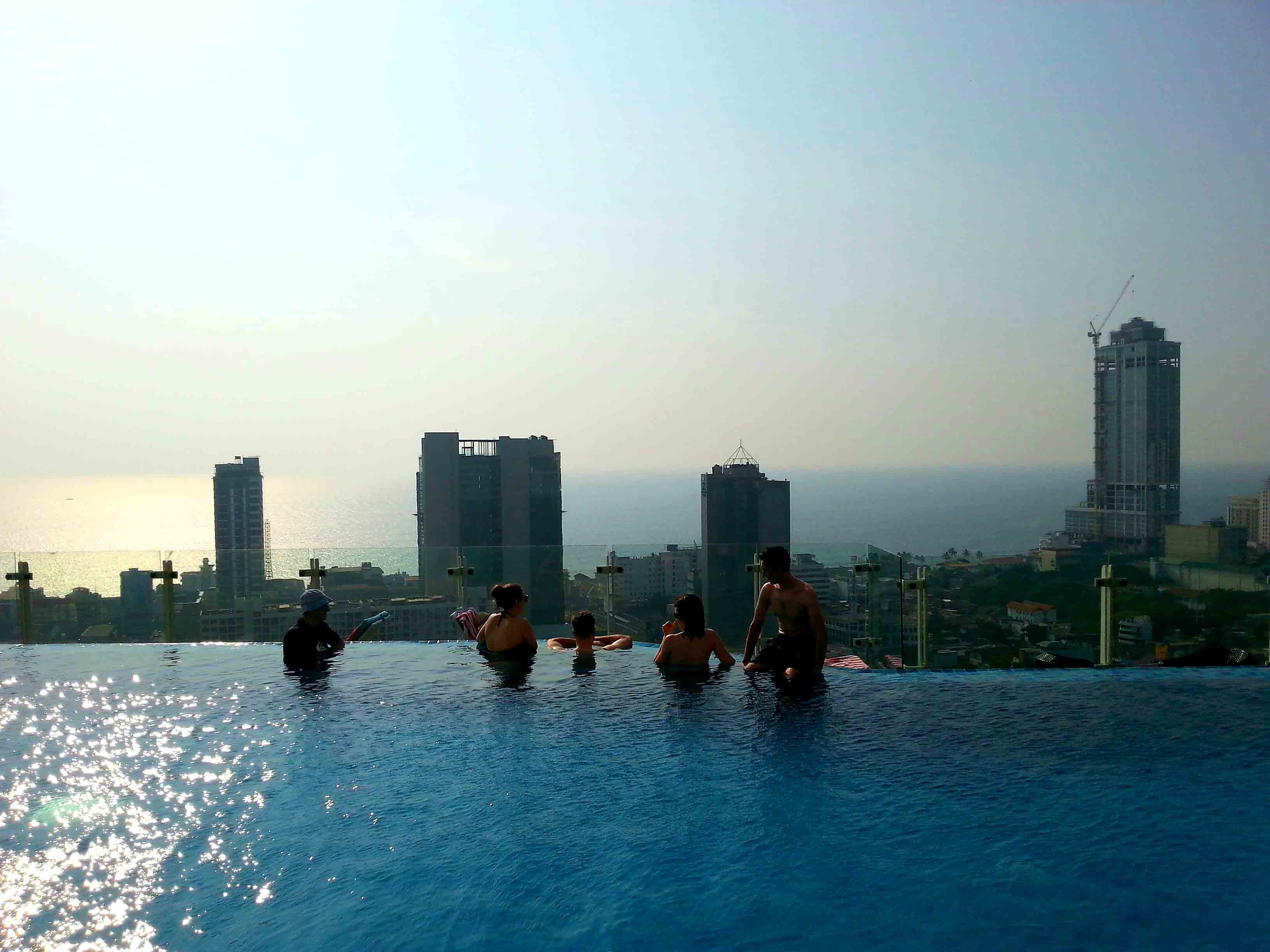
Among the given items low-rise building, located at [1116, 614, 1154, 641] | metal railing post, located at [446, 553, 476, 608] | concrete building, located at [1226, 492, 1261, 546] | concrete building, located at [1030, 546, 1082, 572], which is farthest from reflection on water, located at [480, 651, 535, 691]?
concrete building, located at [1226, 492, 1261, 546]

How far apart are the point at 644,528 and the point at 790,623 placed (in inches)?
4022

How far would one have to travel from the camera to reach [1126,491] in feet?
233

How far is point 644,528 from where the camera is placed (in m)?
111

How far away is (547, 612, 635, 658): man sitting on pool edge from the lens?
10125 millimetres

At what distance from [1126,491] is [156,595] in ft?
242

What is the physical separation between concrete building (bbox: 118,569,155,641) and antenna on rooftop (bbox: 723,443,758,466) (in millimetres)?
20592

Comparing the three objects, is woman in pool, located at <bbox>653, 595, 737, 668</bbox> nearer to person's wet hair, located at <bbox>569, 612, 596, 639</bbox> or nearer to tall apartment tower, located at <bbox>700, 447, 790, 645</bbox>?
person's wet hair, located at <bbox>569, 612, 596, 639</bbox>

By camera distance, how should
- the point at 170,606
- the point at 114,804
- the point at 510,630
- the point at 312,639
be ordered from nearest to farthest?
the point at 114,804
the point at 312,639
the point at 510,630
the point at 170,606

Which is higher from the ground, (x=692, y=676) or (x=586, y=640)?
(x=586, y=640)

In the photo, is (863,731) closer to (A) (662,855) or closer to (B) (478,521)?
(A) (662,855)

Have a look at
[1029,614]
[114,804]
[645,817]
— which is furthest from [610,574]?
[114,804]

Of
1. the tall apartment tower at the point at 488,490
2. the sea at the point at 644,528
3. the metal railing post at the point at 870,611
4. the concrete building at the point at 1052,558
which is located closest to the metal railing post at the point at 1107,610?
the concrete building at the point at 1052,558

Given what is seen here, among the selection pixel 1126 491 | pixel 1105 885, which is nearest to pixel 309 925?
pixel 1105 885

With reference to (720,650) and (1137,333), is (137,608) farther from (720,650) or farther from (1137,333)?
(1137,333)
